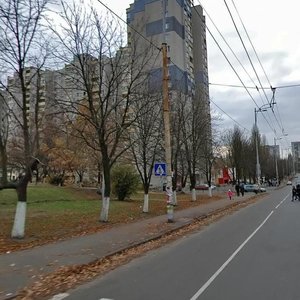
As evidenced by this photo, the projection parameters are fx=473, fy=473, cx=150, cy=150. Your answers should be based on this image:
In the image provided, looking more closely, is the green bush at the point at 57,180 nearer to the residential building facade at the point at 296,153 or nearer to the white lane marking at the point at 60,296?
the white lane marking at the point at 60,296

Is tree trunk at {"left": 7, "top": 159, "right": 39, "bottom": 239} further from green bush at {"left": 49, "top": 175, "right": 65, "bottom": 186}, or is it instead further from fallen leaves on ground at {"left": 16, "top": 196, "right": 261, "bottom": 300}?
green bush at {"left": 49, "top": 175, "right": 65, "bottom": 186}

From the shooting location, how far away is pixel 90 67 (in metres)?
22.2

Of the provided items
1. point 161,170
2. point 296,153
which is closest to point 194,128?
point 161,170

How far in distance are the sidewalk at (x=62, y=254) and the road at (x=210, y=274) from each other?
1.19m

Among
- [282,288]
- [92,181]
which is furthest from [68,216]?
[92,181]

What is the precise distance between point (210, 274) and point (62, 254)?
476cm

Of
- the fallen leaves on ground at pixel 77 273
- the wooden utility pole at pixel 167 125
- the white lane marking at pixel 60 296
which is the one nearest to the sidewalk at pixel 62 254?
the fallen leaves on ground at pixel 77 273

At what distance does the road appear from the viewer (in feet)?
25.3

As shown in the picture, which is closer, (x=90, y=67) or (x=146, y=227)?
(x=146, y=227)

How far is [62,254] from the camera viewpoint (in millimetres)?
12562

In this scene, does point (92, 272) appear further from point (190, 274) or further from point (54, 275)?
point (190, 274)

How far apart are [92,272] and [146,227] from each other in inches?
379

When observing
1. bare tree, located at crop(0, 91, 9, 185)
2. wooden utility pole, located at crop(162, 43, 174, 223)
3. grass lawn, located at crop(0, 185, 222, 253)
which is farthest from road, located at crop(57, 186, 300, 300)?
bare tree, located at crop(0, 91, 9, 185)

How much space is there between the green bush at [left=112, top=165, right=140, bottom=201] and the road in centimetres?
2335
